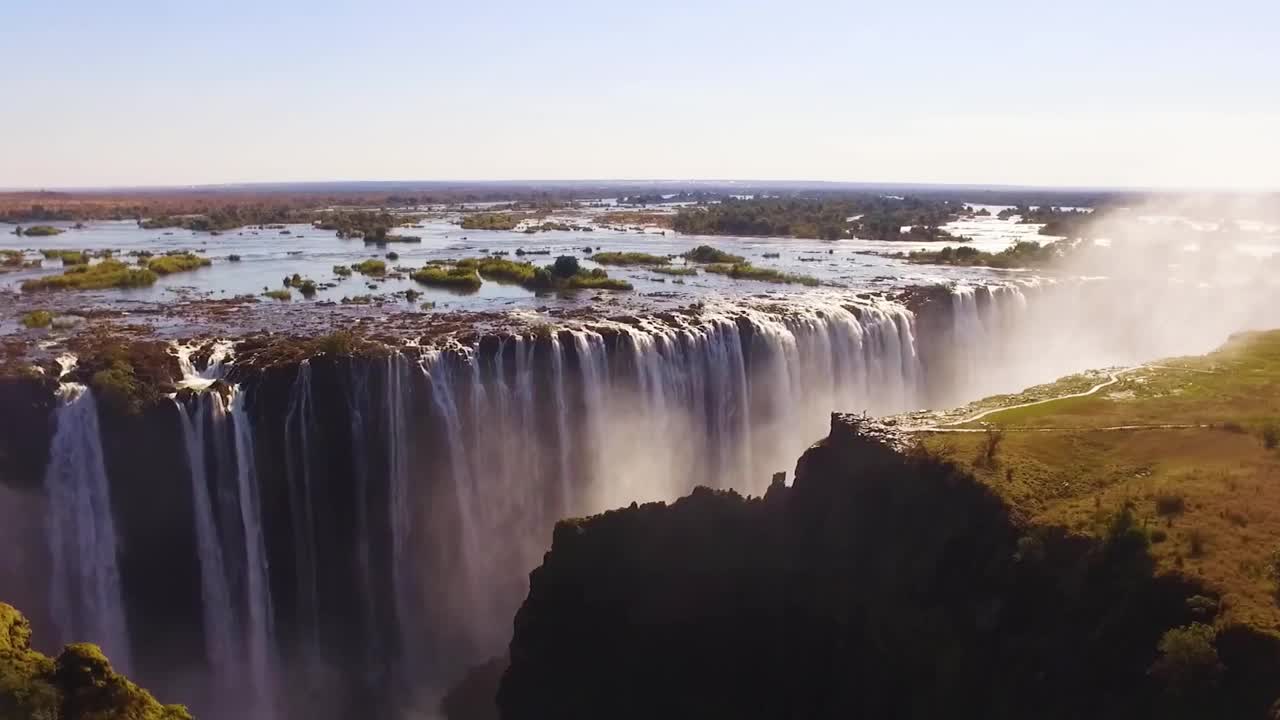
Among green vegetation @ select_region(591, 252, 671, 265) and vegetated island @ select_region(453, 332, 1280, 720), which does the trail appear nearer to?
vegetated island @ select_region(453, 332, 1280, 720)

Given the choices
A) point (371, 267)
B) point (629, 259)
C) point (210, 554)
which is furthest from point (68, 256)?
point (210, 554)

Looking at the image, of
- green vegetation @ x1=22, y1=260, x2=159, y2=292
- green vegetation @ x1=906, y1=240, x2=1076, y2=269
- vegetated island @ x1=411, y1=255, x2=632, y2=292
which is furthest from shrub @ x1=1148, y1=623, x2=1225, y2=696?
green vegetation @ x1=906, y1=240, x2=1076, y2=269

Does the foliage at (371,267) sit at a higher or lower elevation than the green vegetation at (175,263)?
lower

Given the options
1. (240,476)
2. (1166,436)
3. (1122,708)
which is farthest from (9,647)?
(1166,436)

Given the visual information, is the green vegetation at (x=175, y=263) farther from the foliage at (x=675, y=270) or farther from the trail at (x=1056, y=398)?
the trail at (x=1056, y=398)

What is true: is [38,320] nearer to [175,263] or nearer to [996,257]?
[175,263]

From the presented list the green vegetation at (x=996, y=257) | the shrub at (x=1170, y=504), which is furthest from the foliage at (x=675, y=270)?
the shrub at (x=1170, y=504)

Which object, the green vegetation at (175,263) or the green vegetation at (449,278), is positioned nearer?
the green vegetation at (449,278)
